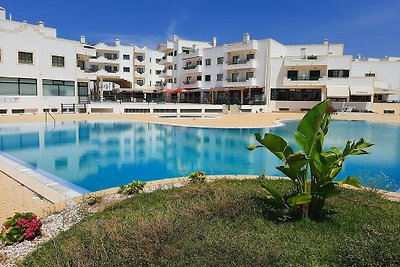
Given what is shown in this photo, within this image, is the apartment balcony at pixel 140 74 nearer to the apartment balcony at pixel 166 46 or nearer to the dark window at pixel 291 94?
the apartment balcony at pixel 166 46

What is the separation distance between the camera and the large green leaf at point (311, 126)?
16.0 feet

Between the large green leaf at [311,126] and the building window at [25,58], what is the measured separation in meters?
37.4

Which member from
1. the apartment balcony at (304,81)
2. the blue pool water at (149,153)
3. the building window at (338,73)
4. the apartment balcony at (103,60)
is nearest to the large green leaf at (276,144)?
the blue pool water at (149,153)

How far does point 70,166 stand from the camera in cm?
1280

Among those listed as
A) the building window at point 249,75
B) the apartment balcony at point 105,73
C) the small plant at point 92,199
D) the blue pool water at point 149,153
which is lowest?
the blue pool water at point 149,153

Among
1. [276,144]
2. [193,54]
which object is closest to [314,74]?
[193,54]

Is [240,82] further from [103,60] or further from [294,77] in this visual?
[103,60]

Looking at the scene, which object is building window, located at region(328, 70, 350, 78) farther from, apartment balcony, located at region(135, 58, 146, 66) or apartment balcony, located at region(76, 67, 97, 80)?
apartment balcony, located at region(135, 58, 146, 66)

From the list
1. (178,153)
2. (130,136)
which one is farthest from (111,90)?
(178,153)

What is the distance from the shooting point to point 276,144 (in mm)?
5234

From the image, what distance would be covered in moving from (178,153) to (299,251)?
39.8 feet

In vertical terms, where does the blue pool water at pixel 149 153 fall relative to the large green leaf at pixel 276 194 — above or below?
below

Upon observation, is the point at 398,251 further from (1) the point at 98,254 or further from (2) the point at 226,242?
(1) the point at 98,254

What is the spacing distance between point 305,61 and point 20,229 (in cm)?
4762
